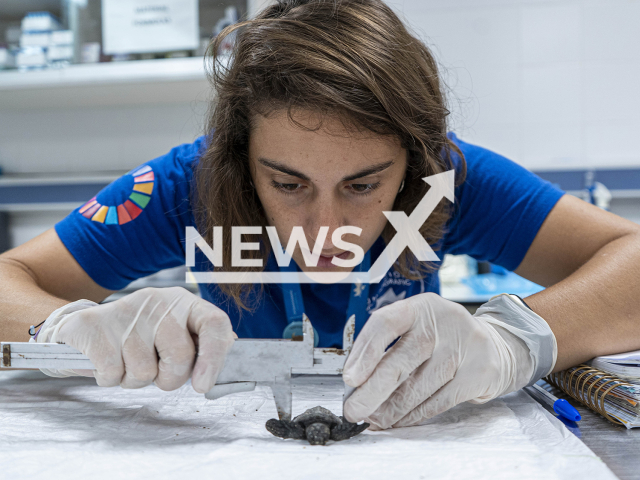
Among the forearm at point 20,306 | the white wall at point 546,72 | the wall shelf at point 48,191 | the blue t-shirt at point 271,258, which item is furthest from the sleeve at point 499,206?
the wall shelf at point 48,191

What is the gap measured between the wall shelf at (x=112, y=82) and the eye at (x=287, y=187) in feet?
4.04

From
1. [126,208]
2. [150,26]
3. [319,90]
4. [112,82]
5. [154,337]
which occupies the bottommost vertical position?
[154,337]

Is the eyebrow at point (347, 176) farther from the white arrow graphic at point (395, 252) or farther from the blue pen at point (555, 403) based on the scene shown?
the blue pen at point (555, 403)

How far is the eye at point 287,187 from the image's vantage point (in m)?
0.84

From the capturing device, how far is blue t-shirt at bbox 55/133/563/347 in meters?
1.03

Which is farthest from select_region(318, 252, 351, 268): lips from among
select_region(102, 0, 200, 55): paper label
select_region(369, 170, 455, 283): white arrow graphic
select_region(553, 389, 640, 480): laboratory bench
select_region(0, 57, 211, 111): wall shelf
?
select_region(102, 0, 200, 55): paper label

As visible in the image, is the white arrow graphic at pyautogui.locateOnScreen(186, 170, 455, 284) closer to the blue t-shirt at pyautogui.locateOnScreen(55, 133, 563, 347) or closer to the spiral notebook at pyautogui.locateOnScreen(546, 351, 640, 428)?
the blue t-shirt at pyautogui.locateOnScreen(55, 133, 563, 347)

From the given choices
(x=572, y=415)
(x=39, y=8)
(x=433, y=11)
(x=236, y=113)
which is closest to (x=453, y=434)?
(x=572, y=415)

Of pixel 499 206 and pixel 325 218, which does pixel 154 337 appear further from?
pixel 499 206

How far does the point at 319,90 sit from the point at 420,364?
0.45 metres

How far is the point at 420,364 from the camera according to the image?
0.67 metres

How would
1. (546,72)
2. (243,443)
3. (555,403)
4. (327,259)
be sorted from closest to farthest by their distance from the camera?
(243,443) → (555,403) → (327,259) → (546,72)

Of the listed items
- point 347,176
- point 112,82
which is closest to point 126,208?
point 347,176

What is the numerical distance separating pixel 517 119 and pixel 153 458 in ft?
7.22
